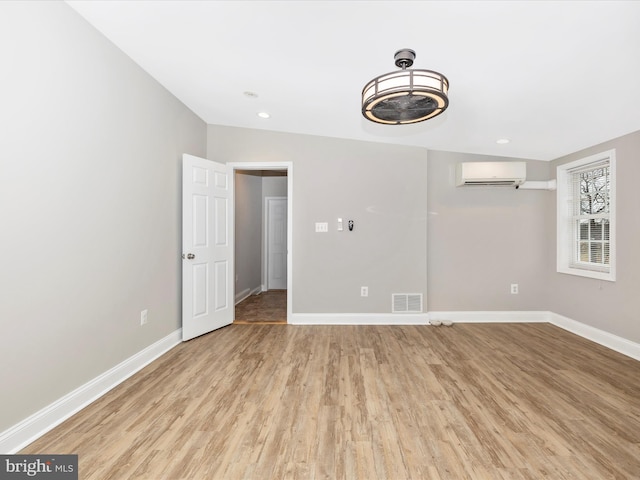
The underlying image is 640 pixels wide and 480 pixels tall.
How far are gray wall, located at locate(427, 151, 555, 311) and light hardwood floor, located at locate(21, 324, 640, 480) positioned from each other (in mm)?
1007

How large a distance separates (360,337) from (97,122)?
10.7 feet

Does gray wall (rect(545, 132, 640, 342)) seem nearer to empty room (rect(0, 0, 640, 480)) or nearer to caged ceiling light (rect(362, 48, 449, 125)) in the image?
empty room (rect(0, 0, 640, 480))

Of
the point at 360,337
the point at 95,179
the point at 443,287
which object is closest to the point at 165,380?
the point at 95,179

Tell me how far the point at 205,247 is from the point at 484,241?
12.3 ft

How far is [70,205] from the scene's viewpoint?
1.96m

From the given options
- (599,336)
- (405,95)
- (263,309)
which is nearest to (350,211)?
(263,309)

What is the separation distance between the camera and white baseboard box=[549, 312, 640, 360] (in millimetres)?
2927

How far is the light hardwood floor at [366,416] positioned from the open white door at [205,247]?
0.46m

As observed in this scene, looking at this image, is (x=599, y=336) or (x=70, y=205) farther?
(x=599, y=336)

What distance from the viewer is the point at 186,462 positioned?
155 centimetres

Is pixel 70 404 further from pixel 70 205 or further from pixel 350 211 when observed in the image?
pixel 350 211

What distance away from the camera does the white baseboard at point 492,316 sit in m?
4.08

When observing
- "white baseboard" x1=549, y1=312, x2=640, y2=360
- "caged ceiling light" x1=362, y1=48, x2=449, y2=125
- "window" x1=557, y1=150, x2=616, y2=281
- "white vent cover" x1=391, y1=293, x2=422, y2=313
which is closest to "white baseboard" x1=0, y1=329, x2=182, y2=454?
"caged ceiling light" x1=362, y1=48, x2=449, y2=125

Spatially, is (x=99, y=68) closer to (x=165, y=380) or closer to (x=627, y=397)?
(x=165, y=380)
